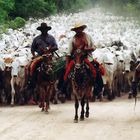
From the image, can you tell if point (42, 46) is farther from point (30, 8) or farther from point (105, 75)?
point (30, 8)

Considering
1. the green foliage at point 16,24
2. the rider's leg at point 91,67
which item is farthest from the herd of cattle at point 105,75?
the green foliage at point 16,24

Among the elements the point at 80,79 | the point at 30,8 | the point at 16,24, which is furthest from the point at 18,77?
the point at 30,8

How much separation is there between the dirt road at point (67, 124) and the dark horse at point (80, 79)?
566 millimetres

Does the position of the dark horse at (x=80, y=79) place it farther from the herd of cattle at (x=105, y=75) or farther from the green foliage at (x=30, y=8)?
the green foliage at (x=30, y=8)

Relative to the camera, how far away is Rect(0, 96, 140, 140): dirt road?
1323cm

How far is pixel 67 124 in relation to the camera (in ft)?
49.2

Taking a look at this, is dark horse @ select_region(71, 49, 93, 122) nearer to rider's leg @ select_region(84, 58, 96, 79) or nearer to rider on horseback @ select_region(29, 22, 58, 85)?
rider's leg @ select_region(84, 58, 96, 79)

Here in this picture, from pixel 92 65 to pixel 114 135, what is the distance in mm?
2946

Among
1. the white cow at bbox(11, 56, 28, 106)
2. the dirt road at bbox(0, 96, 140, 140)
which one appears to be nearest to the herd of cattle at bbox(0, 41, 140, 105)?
Answer: the white cow at bbox(11, 56, 28, 106)

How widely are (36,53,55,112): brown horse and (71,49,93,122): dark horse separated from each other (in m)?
→ 1.86

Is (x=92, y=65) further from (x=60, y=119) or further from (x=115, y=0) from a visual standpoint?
(x=115, y=0)

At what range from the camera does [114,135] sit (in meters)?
13.3

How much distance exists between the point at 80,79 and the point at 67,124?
1.25 meters

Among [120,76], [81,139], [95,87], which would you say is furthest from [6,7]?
[81,139]
